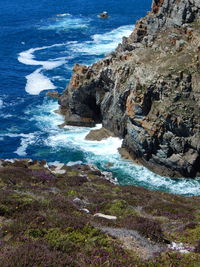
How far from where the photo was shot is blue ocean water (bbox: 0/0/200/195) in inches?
2013

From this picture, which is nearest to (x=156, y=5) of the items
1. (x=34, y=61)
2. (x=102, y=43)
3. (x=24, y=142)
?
(x=24, y=142)

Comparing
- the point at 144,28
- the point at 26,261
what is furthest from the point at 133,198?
the point at 144,28

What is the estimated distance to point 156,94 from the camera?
154 ft

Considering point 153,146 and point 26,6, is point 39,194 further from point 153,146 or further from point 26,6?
point 26,6

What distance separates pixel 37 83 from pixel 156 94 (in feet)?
136

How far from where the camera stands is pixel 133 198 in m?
27.4

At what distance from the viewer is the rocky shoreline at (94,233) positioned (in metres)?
13.4

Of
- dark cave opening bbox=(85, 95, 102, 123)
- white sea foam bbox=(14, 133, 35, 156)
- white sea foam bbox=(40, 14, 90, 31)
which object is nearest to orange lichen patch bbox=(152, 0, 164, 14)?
dark cave opening bbox=(85, 95, 102, 123)

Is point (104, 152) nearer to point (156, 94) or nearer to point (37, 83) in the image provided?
point (156, 94)

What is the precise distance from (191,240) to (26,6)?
521 ft

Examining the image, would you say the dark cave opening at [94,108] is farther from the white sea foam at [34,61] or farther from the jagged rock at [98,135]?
the white sea foam at [34,61]

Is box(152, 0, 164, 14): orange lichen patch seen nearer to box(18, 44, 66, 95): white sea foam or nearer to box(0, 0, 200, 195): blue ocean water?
box(0, 0, 200, 195): blue ocean water

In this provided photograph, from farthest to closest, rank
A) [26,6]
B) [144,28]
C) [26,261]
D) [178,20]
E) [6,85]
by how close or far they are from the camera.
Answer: [26,6], [6,85], [144,28], [178,20], [26,261]

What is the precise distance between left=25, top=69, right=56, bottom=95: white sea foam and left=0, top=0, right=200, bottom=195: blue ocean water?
0.21 m
